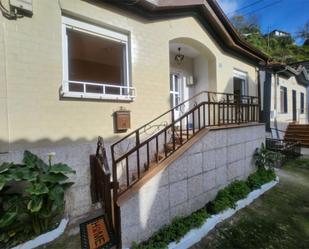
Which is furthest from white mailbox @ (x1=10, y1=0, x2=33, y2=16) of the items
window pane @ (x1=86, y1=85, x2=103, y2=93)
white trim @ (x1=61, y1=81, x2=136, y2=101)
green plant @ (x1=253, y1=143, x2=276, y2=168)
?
green plant @ (x1=253, y1=143, x2=276, y2=168)

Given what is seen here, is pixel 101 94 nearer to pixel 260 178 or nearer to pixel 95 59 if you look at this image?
pixel 95 59

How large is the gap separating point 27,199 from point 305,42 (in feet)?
132

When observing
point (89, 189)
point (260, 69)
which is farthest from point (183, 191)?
point (260, 69)

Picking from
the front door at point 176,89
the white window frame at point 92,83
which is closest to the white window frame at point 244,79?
the front door at point 176,89

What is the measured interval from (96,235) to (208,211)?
226 cm

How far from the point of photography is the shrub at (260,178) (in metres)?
5.71

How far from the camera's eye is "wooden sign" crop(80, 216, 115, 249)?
10.4 feet

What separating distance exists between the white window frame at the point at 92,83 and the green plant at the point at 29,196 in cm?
135

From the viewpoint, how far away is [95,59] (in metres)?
5.89

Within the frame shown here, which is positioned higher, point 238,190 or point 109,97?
point 109,97

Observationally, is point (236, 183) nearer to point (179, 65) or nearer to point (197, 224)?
point (197, 224)

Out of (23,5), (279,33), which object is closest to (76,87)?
(23,5)

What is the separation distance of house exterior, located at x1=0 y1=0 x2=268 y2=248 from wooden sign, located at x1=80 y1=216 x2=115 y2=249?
25 centimetres

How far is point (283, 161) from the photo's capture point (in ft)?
28.1
